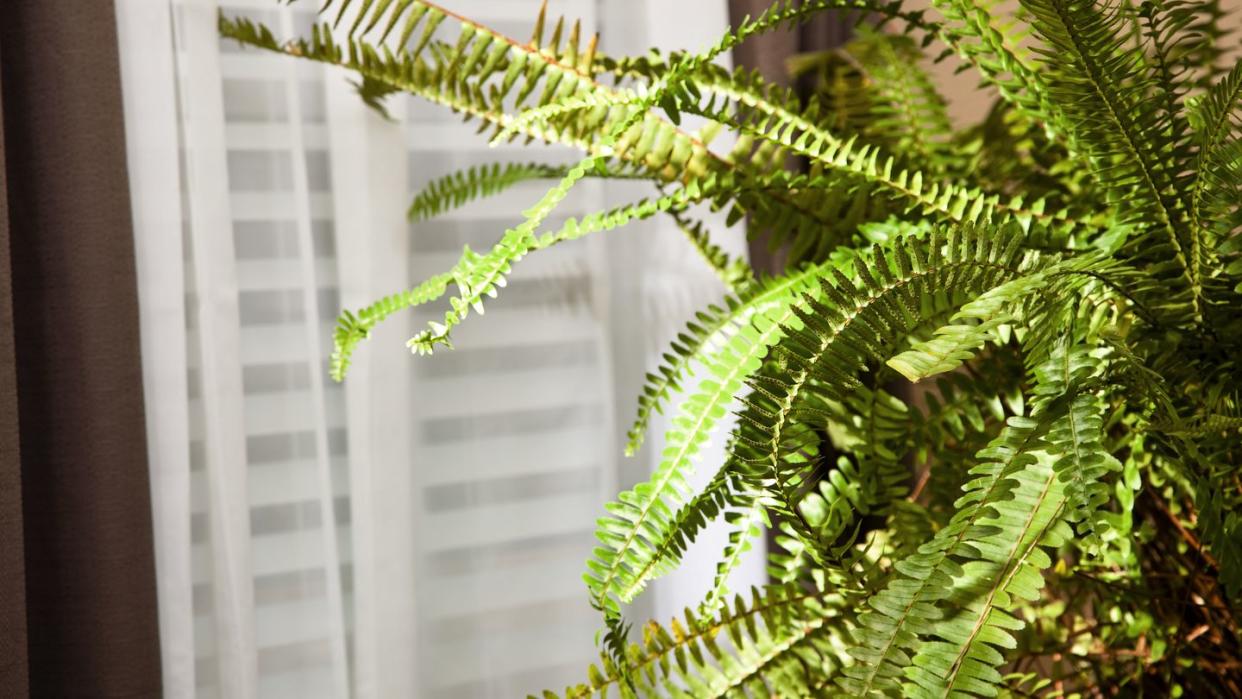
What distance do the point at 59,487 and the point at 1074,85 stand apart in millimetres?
869

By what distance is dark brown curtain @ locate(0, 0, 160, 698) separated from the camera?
2.74 ft

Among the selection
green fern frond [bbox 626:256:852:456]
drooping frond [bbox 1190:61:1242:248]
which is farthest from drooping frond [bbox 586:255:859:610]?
drooping frond [bbox 1190:61:1242:248]

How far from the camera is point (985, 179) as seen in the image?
97cm

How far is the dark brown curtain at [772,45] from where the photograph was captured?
112 cm

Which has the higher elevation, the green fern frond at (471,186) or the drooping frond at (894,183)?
the green fern frond at (471,186)

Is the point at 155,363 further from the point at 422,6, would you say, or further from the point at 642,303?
the point at 642,303

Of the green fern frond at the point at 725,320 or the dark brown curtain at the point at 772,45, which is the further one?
the dark brown curtain at the point at 772,45

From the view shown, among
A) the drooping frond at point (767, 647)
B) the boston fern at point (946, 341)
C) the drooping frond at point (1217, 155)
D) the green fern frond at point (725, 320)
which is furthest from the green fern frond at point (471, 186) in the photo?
the drooping frond at point (1217, 155)

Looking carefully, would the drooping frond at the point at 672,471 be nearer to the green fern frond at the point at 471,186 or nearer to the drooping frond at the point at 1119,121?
the drooping frond at the point at 1119,121

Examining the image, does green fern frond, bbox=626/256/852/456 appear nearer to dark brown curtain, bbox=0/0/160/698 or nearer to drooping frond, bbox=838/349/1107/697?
drooping frond, bbox=838/349/1107/697

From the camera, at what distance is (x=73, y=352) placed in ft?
2.76

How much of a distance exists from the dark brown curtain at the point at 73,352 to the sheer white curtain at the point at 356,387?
52 millimetres

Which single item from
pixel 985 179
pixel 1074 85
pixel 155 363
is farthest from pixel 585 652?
pixel 1074 85

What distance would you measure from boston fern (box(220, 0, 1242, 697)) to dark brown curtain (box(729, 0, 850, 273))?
0.14m
